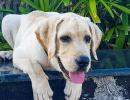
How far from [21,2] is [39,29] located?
6.46 ft

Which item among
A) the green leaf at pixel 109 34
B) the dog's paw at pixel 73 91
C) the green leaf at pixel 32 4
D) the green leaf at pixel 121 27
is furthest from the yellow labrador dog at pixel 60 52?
the green leaf at pixel 121 27

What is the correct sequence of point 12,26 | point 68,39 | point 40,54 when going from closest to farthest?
point 68,39
point 40,54
point 12,26

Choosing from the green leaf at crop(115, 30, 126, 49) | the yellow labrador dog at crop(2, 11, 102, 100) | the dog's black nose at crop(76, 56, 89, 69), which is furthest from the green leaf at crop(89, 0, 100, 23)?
the dog's black nose at crop(76, 56, 89, 69)

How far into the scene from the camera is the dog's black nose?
13.3ft

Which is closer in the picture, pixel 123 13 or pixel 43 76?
pixel 43 76

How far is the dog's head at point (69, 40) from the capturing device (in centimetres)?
410

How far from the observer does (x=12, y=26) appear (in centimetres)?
552

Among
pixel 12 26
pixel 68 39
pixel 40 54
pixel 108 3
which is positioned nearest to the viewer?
pixel 68 39

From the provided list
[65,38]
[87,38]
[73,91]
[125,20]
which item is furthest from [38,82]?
[125,20]

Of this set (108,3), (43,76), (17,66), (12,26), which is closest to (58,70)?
(43,76)

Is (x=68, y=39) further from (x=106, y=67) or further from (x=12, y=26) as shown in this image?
(x=12, y=26)

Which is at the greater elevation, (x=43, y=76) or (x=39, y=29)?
(x=39, y=29)

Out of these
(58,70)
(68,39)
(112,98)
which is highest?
(68,39)

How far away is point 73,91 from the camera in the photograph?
175 inches
